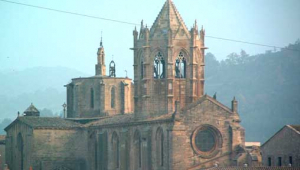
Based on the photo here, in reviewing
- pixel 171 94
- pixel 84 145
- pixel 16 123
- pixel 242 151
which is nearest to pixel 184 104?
pixel 171 94

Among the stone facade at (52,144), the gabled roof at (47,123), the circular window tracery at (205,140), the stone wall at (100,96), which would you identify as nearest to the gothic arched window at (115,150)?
the stone facade at (52,144)

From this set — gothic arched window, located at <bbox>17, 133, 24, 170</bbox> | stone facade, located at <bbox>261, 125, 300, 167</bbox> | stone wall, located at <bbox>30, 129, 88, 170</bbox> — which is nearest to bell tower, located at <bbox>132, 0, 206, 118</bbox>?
stone facade, located at <bbox>261, 125, 300, 167</bbox>

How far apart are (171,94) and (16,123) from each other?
2806 centimetres

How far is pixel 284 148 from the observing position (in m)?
95.4

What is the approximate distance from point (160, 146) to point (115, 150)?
1388 centimetres

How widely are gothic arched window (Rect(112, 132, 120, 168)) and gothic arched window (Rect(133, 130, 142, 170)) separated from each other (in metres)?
5.52

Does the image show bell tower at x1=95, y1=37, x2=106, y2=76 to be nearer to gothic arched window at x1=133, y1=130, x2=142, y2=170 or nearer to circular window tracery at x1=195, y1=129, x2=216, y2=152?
gothic arched window at x1=133, y1=130, x2=142, y2=170

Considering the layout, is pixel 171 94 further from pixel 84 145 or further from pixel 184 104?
pixel 84 145

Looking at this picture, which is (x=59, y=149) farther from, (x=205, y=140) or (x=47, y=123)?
(x=205, y=140)

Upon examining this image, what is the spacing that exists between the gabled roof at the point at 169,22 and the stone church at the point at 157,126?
0.32ft

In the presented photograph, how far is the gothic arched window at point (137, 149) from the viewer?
10346 cm

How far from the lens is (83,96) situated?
123875 millimetres

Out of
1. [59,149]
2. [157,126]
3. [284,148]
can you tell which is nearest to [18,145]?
[59,149]

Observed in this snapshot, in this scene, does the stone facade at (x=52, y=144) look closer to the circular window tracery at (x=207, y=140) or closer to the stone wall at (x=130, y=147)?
the stone wall at (x=130, y=147)
